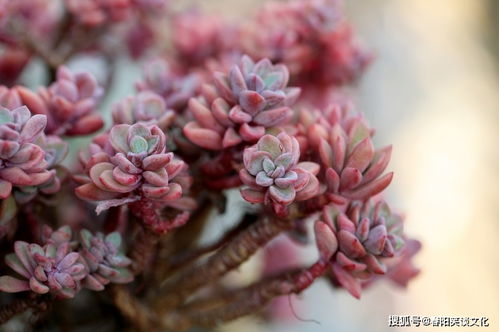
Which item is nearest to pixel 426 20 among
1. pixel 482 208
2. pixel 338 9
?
pixel 482 208

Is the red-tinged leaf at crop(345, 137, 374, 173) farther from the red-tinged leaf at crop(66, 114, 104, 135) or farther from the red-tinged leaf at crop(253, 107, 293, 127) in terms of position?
the red-tinged leaf at crop(66, 114, 104, 135)

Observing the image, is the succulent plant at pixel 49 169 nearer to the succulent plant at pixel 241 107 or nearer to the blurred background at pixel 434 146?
the succulent plant at pixel 241 107

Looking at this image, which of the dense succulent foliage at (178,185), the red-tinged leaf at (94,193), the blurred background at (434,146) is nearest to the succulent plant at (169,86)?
the dense succulent foliage at (178,185)

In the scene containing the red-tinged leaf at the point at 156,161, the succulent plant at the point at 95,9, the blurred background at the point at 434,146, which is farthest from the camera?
the blurred background at the point at 434,146

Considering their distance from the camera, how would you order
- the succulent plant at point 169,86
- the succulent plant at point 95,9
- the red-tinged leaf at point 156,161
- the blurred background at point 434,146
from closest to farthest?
the red-tinged leaf at point 156,161 < the succulent plant at point 169,86 < the succulent plant at point 95,9 < the blurred background at point 434,146

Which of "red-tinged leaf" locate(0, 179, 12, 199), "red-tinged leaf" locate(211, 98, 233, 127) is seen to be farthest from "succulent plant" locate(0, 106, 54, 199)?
"red-tinged leaf" locate(211, 98, 233, 127)

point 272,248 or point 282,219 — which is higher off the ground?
point 282,219

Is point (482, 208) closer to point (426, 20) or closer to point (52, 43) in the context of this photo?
point (426, 20)
